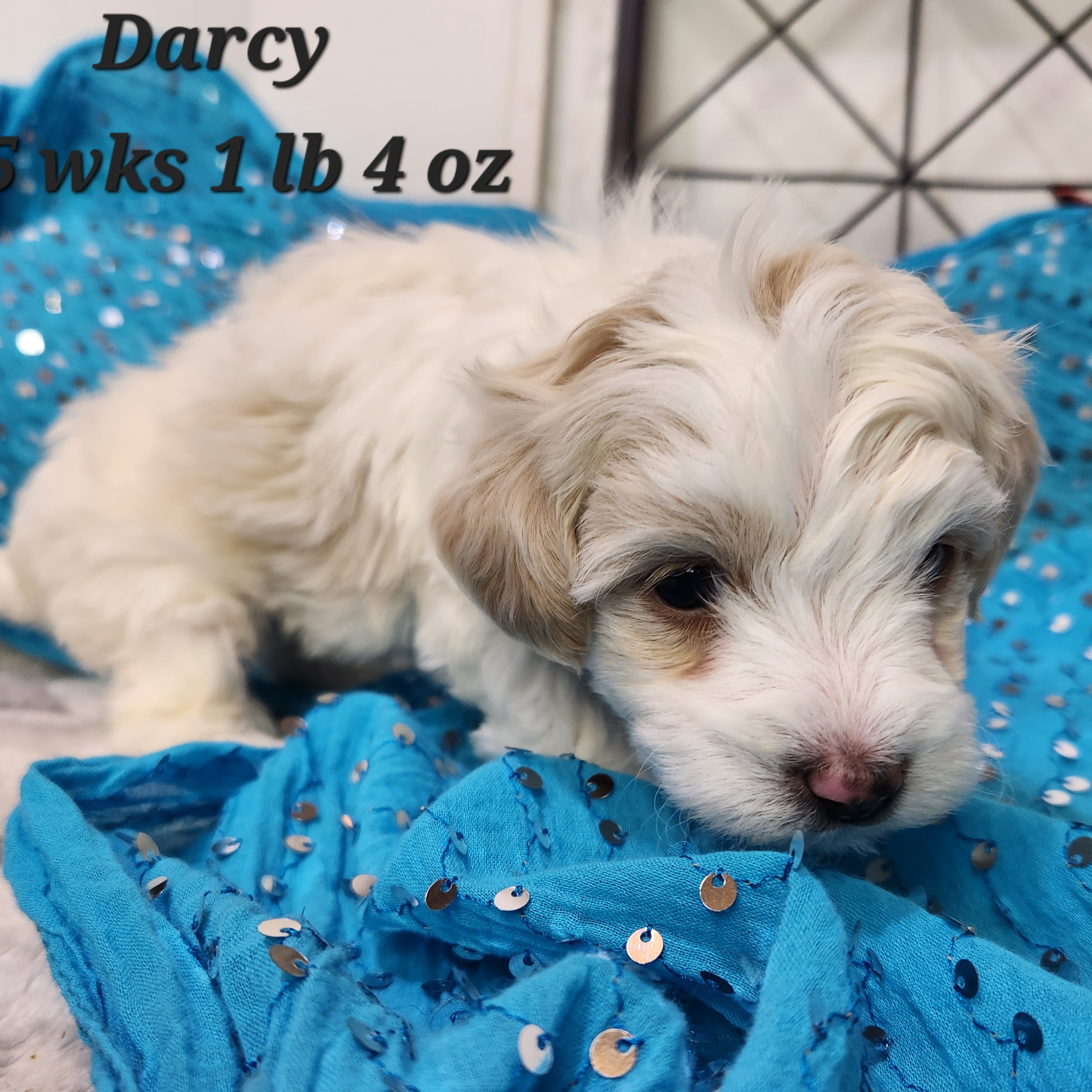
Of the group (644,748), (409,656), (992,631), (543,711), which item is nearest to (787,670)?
(644,748)

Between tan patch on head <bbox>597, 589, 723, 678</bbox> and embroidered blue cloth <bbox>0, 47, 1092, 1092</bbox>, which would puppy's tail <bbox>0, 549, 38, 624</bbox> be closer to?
embroidered blue cloth <bbox>0, 47, 1092, 1092</bbox>

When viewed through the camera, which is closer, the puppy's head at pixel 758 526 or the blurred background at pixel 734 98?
the puppy's head at pixel 758 526

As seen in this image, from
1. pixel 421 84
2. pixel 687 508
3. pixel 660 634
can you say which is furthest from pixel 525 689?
pixel 421 84

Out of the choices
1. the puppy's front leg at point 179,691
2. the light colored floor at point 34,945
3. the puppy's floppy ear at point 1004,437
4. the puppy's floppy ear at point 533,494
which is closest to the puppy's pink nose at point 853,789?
the puppy's floppy ear at point 533,494

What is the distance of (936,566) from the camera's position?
115 cm

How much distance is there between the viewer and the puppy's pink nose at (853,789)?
95 cm

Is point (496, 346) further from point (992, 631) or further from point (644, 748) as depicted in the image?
point (992, 631)

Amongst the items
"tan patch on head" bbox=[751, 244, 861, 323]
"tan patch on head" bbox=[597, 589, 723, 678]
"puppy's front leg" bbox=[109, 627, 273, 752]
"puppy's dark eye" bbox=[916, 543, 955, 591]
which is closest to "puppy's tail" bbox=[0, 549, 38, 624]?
"puppy's front leg" bbox=[109, 627, 273, 752]

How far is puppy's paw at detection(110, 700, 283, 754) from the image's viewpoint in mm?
1586

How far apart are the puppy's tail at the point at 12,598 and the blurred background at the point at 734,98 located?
1743 millimetres

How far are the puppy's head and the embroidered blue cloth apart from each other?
15 cm

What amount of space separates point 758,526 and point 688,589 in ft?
0.47

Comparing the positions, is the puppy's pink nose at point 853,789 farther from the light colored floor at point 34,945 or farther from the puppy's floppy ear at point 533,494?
the light colored floor at point 34,945

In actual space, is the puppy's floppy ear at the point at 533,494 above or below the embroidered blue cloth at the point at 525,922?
above
